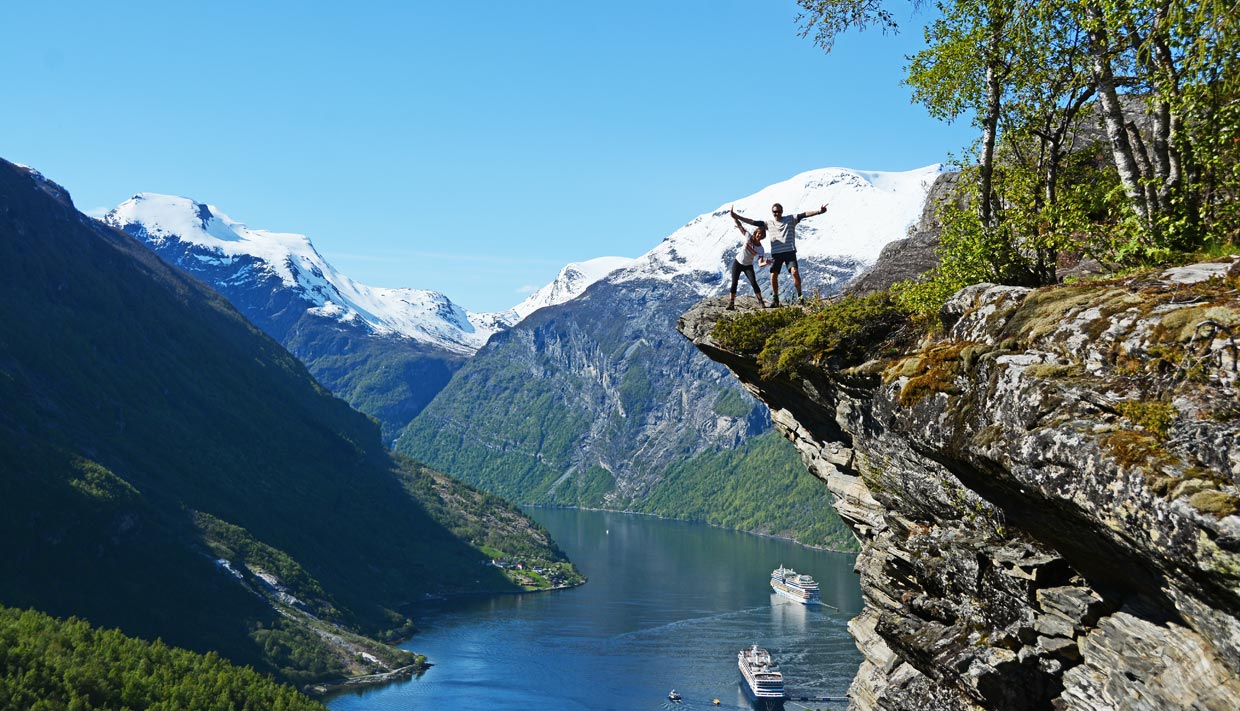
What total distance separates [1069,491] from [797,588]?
592 ft

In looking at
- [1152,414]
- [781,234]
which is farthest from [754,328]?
[1152,414]

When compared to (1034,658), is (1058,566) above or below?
above

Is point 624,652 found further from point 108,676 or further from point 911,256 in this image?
point 911,256

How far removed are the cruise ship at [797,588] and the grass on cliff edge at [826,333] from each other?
546 ft

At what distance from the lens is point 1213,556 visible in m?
9.50

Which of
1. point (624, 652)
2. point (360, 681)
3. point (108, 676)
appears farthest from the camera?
point (360, 681)

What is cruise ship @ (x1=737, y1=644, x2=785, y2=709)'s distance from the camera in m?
116

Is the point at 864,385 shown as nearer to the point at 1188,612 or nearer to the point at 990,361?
the point at 990,361

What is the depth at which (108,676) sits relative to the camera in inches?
3647

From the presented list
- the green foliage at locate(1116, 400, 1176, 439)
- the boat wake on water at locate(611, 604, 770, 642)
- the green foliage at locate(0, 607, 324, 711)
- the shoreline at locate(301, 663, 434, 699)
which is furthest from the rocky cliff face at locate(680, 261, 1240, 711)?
the boat wake on water at locate(611, 604, 770, 642)

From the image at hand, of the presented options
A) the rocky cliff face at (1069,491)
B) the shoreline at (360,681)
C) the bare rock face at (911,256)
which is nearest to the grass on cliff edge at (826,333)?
the rocky cliff face at (1069,491)

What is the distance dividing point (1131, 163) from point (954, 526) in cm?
787

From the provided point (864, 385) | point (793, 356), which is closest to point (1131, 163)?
point (864, 385)

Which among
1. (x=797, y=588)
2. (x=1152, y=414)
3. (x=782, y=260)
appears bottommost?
(x=797, y=588)
